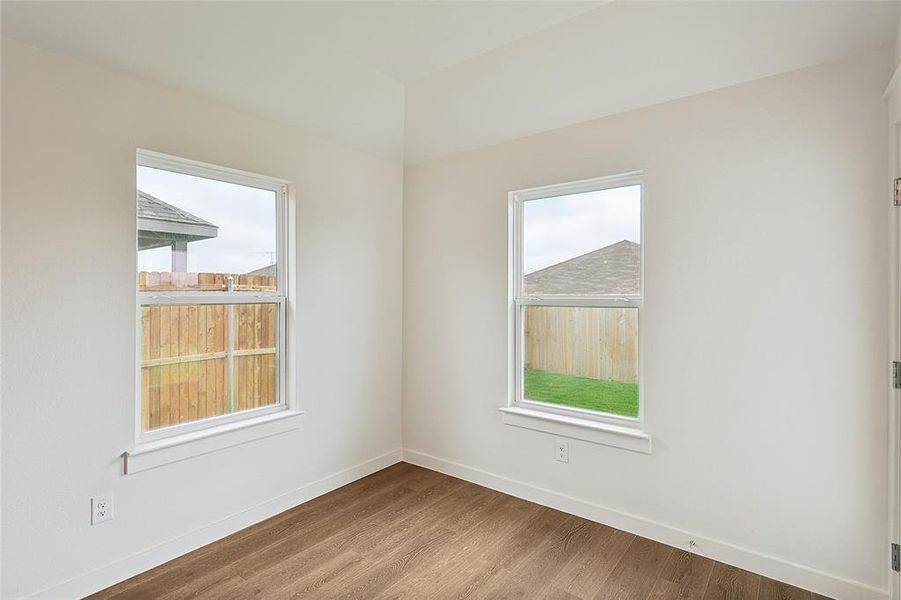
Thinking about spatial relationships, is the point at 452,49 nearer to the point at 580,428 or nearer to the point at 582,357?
the point at 582,357

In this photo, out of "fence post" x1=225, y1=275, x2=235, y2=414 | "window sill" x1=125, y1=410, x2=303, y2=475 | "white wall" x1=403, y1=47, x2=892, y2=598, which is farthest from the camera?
"fence post" x1=225, y1=275, x2=235, y2=414

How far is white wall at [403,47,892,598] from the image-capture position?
208 centimetres

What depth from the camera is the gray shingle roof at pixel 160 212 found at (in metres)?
2.41

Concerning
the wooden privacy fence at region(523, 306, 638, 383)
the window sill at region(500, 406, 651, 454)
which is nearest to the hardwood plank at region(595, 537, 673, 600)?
the window sill at region(500, 406, 651, 454)

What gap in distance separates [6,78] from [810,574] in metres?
4.07

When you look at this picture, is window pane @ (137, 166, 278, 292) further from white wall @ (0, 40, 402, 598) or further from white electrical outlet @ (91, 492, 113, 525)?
white electrical outlet @ (91, 492, 113, 525)

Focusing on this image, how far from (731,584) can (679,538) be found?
0.33 meters

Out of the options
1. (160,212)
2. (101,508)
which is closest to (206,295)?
(160,212)

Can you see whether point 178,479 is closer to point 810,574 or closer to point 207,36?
point 207,36

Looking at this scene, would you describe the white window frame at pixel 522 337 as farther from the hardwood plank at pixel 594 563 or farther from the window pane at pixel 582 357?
the hardwood plank at pixel 594 563

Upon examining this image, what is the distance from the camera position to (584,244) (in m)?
3.00

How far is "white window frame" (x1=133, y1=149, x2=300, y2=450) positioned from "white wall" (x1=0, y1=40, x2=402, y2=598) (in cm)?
6

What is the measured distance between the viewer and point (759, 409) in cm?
233

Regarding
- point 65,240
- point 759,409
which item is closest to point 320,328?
point 65,240
